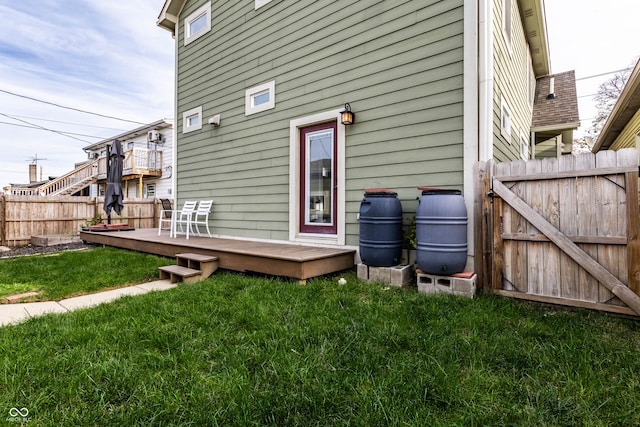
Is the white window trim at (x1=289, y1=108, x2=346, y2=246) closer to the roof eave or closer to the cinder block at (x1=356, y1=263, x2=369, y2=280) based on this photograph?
the cinder block at (x1=356, y1=263, x2=369, y2=280)

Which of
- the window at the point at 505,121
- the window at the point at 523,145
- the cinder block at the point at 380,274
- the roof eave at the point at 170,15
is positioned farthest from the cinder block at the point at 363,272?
the roof eave at the point at 170,15

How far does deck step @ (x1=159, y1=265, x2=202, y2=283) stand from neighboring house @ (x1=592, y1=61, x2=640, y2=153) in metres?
7.04

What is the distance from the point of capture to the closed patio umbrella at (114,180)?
7.65 meters

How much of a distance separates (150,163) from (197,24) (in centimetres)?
987

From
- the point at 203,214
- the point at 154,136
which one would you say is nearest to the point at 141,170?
the point at 154,136

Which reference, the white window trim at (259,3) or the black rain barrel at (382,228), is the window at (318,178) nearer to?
the black rain barrel at (382,228)

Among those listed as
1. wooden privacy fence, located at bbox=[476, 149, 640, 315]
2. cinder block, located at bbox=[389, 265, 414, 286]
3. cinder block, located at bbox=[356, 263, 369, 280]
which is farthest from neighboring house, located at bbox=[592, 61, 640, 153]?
cinder block, located at bbox=[356, 263, 369, 280]

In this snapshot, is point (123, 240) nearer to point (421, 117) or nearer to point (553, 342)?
point (421, 117)

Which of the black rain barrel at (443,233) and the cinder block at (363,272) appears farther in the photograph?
the cinder block at (363,272)

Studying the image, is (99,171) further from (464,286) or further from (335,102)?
(464,286)

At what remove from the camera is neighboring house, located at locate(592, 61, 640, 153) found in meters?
5.40

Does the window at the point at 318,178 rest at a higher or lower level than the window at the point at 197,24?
lower

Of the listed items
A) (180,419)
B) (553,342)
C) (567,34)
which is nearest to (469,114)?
(553,342)

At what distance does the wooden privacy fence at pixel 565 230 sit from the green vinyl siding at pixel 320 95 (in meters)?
0.56
